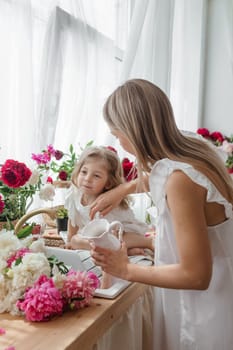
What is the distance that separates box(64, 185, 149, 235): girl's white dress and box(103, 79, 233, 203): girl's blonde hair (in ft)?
1.55

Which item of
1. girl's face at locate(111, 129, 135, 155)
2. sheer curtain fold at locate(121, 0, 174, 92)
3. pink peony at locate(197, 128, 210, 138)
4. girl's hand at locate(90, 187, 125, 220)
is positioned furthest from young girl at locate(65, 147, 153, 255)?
pink peony at locate(197, 128, 210, 138)

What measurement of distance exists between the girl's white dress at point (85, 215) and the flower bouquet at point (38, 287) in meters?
0.49

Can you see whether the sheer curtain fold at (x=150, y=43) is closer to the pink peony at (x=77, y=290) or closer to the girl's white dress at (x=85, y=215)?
the girl's white dress at (x=85, y=215)

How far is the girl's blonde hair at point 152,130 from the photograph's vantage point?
103cm

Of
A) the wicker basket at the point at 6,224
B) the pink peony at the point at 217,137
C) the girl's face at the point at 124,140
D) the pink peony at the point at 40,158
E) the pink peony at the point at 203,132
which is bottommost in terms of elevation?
the wicker basket at the point at 6,224

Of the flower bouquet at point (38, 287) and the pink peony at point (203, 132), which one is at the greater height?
the pink peony at point (203, 132)

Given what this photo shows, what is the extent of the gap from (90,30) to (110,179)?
72 cm

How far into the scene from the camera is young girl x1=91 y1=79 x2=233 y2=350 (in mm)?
950

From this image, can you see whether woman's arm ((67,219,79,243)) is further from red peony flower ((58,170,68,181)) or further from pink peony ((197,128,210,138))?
pink peony ((197,128,210,138))

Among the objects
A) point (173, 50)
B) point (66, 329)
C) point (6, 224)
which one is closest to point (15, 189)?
point (6, 224)

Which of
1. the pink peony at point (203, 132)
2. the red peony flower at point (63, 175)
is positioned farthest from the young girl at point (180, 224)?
the pink peony at point (203, 132)

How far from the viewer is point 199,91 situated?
3344 millimetres

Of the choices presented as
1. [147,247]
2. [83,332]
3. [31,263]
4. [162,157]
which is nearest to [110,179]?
[147,247]

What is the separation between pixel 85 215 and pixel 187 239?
0.64 meters
